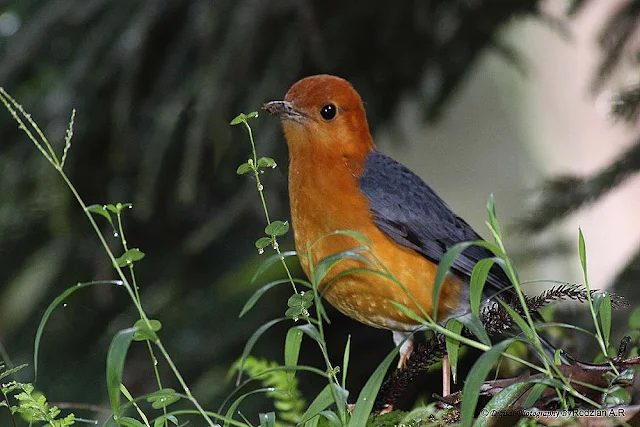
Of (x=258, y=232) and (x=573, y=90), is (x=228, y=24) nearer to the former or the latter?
(x=258, y=232)

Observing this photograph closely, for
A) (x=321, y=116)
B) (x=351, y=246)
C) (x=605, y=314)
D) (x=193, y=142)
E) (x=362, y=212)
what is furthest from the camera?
(x=193, y=142)

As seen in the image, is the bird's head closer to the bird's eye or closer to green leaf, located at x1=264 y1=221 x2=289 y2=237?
the bird's eye

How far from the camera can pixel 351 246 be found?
2.33 meters

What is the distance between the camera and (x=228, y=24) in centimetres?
334

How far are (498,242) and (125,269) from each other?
8.75 feet

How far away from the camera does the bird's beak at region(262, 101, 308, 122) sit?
8.74 ft

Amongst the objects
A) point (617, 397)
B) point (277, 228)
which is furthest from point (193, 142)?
point (617, 397)

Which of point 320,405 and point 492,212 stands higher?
point 492,212

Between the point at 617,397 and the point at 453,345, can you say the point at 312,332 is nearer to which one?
the point at 453,345

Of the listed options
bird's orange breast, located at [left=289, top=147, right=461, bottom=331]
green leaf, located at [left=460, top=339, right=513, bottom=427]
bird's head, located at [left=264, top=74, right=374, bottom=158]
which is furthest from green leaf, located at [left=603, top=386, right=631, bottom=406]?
bird's head, located at [left=264, top=74, right=374, bottom=158]

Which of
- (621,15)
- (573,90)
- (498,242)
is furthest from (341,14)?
(573,90)

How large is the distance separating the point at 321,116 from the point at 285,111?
126 millimetres

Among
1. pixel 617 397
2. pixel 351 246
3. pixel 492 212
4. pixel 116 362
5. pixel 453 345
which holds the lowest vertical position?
pixel 116 362

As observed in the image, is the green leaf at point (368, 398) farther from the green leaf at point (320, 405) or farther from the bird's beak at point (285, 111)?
the bird's beak at point (285, 111)
